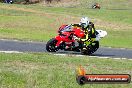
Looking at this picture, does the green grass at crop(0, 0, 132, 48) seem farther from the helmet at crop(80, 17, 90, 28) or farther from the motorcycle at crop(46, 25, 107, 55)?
the helmet at crop(80, 17, 90, 28)

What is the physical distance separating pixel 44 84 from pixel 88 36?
1227 centimetres

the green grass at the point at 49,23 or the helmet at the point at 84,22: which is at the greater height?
the helmet at the point at 84,22

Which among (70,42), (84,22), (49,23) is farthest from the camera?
(49,23)

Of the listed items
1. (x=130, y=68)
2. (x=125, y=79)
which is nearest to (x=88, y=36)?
(x=130, y=68)

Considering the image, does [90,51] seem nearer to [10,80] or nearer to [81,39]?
[81,39]

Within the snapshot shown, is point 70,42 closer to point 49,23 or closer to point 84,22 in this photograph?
point 84,22

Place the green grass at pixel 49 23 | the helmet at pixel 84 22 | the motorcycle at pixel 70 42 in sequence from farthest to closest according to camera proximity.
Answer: the green grass at pixel 49 23
the motorcycle at pixel 70 42
the helmet at pixel 84 22

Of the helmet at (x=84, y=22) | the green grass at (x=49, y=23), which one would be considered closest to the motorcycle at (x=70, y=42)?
the helmet at (x=84, y=22)

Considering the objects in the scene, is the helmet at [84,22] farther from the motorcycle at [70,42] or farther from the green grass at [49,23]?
the green grass at [49,23]

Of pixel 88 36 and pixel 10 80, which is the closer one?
pixel 10 80

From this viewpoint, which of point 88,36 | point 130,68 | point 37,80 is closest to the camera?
point 37,80

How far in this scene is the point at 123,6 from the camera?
74.7 metres

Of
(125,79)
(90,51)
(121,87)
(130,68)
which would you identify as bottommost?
(90,51)

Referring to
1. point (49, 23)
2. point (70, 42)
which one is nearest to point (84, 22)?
point (70, 42)
